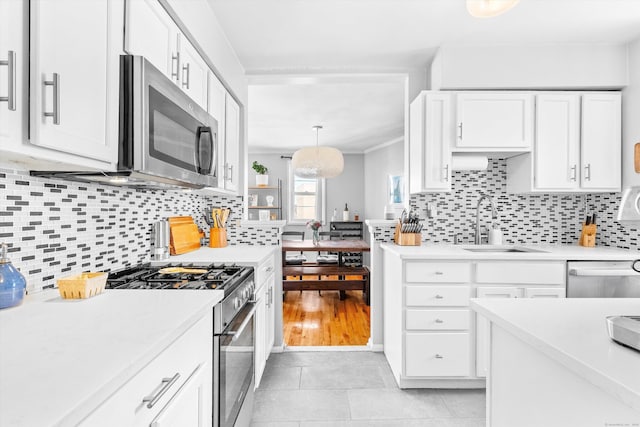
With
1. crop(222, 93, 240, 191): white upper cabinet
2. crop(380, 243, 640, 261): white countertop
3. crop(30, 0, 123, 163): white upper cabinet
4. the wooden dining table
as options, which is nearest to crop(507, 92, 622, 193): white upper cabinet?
crop(380, 243, 640, 261): white countertop

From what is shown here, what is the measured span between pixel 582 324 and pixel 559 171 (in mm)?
2139

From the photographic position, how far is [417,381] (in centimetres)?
231

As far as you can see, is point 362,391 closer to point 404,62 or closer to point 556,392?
point 556,392

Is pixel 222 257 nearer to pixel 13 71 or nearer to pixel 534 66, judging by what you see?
pixel 13 71

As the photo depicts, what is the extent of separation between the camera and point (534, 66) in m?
2.55

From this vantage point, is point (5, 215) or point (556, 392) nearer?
point (556, 392)

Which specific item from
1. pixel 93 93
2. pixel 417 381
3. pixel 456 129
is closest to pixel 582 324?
pixel 93 93

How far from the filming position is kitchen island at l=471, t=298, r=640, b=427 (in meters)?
0.66

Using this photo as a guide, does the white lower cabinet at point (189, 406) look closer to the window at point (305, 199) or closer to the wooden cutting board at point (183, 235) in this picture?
the wooden cutting board at point (183, 235)

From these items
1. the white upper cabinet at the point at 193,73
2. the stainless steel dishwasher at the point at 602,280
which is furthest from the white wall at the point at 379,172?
the white upper cabinet at the point at 193,73

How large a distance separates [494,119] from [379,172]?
12.9 ft

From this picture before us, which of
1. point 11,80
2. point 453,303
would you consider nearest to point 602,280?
point 453,303

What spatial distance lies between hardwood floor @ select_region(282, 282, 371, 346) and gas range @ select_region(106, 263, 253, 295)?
5.24ft

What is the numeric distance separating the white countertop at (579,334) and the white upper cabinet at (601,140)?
1895mm
